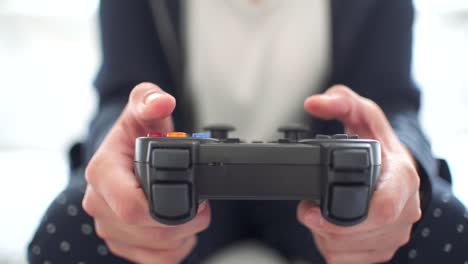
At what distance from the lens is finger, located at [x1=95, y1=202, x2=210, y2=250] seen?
257 mm

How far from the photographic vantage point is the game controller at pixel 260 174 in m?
0.19

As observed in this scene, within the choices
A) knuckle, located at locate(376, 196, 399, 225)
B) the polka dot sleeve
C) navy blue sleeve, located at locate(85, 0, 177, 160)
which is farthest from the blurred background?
knuckle, located at locate(376, 196, 399, 225)

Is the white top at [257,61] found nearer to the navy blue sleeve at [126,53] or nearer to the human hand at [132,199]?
the navy blue sleeve at [126,53]

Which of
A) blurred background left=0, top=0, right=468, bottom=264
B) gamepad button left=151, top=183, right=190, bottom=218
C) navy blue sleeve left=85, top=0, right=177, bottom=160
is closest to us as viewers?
gamepad button left=151, top=183, right=190, bottom=218

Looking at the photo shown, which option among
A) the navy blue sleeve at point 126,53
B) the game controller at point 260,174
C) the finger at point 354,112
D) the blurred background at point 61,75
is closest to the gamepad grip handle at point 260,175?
the game controller at point 260,174

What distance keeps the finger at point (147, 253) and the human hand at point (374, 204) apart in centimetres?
10

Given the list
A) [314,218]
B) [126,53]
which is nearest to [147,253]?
[314,218]

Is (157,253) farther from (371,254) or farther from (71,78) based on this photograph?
(71,78)

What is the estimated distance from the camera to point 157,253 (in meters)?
0.30

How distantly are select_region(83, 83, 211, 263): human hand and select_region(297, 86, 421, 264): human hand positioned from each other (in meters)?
0.08

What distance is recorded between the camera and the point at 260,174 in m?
0.20

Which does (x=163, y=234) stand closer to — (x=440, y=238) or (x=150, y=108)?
(x=150, y=108)

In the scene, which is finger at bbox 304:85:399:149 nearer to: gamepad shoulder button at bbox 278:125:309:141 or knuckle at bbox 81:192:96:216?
gamepad shoulder button at bbox 278:125:309:141

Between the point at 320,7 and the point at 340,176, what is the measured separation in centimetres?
35
